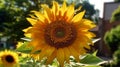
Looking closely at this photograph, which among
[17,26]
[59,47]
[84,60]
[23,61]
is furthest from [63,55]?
[17,26]

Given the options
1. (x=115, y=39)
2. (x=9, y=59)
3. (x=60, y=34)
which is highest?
(x=60, y=34)

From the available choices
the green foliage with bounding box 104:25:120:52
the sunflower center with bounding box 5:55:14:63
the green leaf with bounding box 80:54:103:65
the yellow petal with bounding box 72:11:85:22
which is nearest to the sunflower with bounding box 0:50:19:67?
the sunflower center with bounding box 5:55:14:63

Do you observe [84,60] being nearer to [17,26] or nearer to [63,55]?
[63,55]

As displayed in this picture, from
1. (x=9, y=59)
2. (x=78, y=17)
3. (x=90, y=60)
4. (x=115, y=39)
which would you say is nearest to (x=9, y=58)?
(x=9, y=59)

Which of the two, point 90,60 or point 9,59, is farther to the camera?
point 9,59

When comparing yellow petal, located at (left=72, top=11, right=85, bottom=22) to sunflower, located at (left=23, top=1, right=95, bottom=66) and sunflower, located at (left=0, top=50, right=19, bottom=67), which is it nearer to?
sunflower, located at (left=23, top=1, right=95, bottom=66)

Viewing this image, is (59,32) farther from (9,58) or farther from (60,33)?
(9,58)

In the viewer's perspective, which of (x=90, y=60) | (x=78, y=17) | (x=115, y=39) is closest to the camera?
(x=78, y=17)
